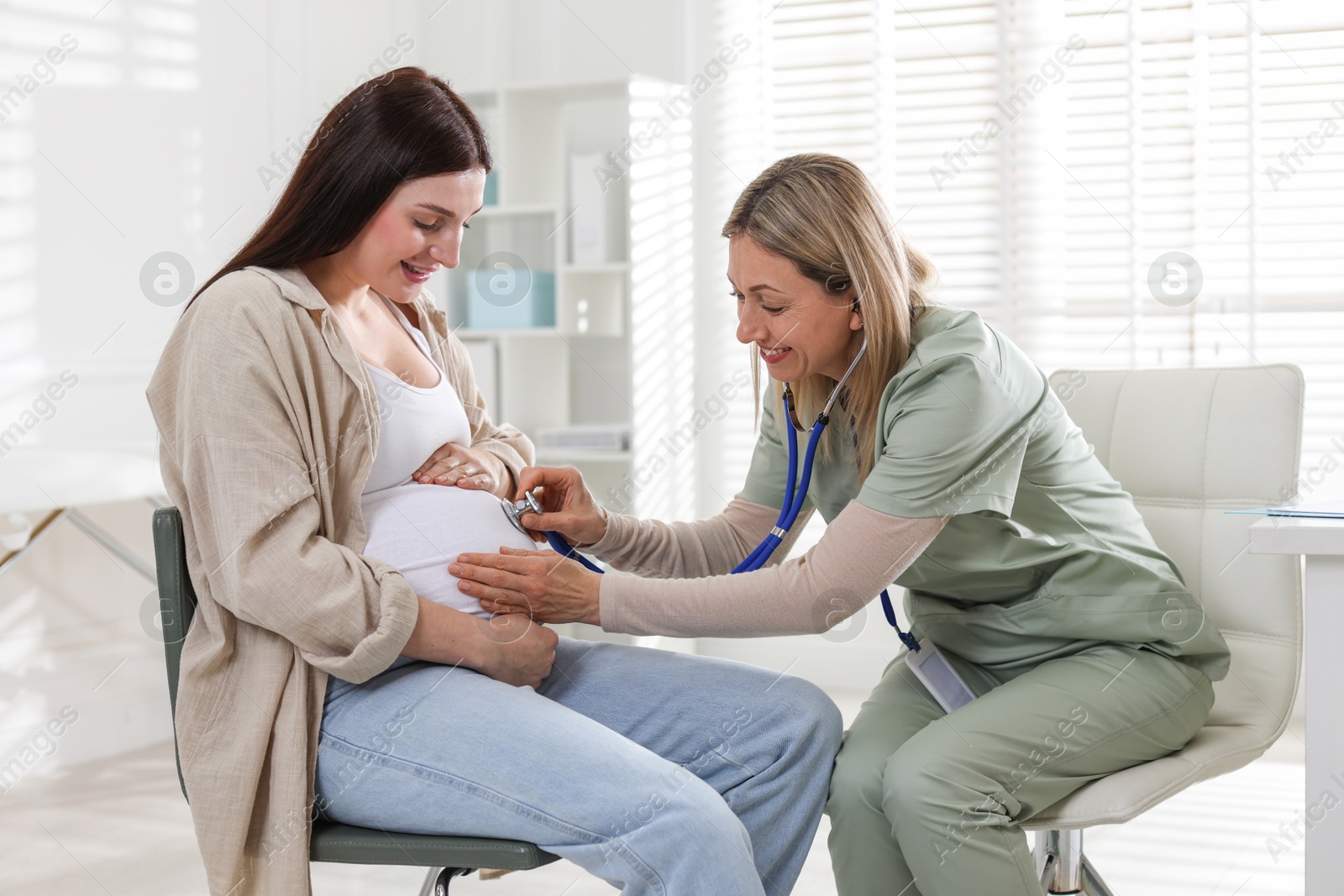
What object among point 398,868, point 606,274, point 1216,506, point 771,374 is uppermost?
point 606,274

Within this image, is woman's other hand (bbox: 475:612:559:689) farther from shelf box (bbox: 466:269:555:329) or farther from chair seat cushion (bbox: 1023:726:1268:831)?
shelf box (bbox: 466:269:555:329)

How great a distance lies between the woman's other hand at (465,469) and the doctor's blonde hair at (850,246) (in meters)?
0.42

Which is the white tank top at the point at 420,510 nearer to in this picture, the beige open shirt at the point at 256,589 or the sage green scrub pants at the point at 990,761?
the beige open shirt at the point at 256,589

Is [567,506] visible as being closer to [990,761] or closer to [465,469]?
[465,469]

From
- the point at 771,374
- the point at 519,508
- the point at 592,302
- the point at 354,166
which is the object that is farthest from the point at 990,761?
the point at 592,302

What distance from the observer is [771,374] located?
1400mm

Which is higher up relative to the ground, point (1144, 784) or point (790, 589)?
point (790, 589)

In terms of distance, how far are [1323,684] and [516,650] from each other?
2.58ft

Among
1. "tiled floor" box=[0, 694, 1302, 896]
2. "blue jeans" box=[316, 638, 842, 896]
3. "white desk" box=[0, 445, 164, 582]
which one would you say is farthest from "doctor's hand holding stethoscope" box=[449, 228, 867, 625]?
"white desk" box=[0, 445, 164, 582]

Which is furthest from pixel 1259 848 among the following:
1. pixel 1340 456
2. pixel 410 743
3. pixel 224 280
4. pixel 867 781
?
pixel 224 280

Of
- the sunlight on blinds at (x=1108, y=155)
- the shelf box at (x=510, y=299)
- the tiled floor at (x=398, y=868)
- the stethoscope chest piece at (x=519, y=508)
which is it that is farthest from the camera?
the shelf box at (x=510, y=299)

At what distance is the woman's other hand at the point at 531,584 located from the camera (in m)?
1.26

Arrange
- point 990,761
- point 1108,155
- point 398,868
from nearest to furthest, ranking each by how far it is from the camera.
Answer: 1. point 990,761
2. point 398,868
3. point 1108,155

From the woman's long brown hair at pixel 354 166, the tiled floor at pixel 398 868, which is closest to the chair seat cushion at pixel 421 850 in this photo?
the woman's long brown hair at pixel 354 166
